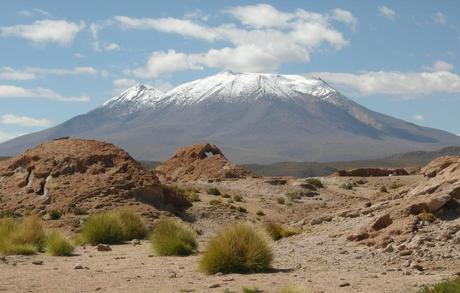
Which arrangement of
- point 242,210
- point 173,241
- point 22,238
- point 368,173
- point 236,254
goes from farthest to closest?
point 368,173 → point 242,210 → point 22,238 → point 173,241 → point 236,254

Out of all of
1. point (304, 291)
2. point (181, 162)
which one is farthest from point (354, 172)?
point (304, 291)

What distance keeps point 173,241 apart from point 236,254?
12.8 feet

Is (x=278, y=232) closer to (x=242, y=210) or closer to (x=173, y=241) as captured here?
(x=173, y=241)

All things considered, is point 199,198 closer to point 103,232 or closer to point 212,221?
point 212,221

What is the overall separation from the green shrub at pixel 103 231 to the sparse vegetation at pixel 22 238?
1.57 m

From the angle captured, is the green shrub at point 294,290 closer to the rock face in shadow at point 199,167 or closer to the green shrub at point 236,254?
the green shrub at point 236,254

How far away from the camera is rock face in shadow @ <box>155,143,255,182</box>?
152 ft

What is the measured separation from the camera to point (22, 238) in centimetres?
1938

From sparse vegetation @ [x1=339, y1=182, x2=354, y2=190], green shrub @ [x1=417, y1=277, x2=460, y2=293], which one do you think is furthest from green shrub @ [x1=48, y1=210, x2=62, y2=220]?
sparse vegetation @ [x1=339, y1=182, x2=354, y2=190]

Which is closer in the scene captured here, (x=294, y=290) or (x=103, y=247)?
(x=294, y=290)

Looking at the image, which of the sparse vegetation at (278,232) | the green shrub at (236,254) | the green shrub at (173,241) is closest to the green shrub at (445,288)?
the green shrub at (236,254)

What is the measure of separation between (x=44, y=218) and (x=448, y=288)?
18.6 m

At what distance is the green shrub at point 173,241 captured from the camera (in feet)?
59.2

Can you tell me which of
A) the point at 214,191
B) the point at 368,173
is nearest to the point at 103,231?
the point at 214,191
